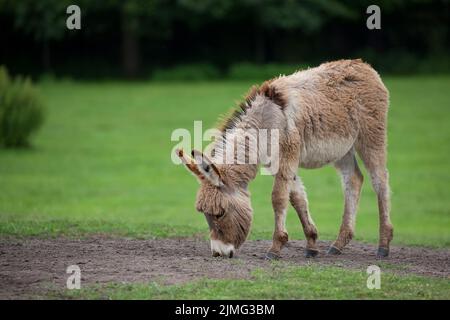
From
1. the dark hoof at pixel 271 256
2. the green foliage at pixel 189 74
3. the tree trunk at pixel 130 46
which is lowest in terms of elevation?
the dark hoof at pixel 271 256

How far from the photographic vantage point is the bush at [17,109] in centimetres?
2495

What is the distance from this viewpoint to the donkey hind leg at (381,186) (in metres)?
10.6

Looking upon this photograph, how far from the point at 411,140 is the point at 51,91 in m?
16.9

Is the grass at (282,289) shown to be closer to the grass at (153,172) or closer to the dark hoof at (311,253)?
the dark hoof at (311,253)

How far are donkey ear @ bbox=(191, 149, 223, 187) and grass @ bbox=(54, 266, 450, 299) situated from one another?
1162 mm

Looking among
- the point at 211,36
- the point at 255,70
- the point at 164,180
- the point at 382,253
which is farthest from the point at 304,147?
the point at 211,36

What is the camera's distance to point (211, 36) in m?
42.8

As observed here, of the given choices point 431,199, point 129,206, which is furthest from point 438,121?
point 129,206

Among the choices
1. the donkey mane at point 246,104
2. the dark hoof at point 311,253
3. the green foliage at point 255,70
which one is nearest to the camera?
the donkey mane at point 246,104

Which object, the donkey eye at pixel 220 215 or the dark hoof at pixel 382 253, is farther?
the dark hoof at pixel 382 253

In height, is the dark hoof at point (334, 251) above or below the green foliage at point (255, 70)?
below

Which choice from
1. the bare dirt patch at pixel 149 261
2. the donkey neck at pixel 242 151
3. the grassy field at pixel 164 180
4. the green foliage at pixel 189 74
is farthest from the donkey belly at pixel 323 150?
the green foliage at pixel 189 74

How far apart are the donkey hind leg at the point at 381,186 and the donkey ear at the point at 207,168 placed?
2.49 m

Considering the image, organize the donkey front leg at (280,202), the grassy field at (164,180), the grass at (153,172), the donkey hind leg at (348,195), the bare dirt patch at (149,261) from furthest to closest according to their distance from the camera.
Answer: the grass at (153,172) < the donkey hind leg at (348,195) < the donkey front leg at (280,202) < the grassy field at (164,180) < the bare dirt patch at (149,261)
